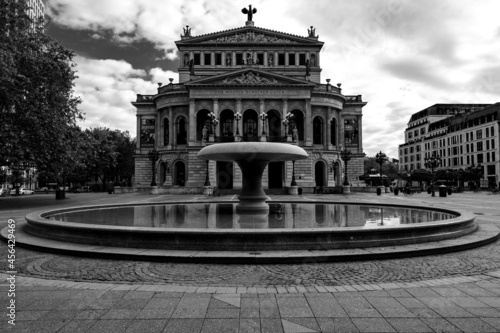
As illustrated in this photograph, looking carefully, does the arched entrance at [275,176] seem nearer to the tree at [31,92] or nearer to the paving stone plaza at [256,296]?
the tree at [31,92]

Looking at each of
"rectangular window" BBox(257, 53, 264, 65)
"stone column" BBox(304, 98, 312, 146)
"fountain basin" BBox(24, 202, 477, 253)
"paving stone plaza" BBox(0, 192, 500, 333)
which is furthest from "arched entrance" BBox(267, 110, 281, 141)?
"paving stone plaza" BBox(0, 192, 500, 333)

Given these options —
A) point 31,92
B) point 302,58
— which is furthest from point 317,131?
point 31,92

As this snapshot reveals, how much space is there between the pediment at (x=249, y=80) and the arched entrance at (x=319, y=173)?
11784 millimetres

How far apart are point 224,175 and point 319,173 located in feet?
48.4

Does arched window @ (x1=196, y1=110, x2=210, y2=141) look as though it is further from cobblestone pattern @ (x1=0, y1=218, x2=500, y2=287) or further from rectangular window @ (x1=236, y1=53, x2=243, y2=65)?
cobblestone pattern @ (x1=0, y1=218, x2=500, y2=287)

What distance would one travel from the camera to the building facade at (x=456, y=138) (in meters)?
73.2

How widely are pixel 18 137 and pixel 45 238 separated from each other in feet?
56.0

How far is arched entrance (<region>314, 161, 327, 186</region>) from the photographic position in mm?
48719

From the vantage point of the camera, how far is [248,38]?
54594 millimetres

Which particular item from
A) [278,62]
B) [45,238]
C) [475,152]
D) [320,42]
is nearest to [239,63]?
[278,62]

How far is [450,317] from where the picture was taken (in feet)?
12.8

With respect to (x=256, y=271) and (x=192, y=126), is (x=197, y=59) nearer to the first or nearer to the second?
(x=192, y=126)

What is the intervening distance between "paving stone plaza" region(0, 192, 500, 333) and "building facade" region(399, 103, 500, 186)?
254ft

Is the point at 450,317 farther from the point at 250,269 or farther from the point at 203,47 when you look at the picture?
the point at 203,47
